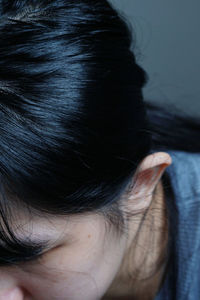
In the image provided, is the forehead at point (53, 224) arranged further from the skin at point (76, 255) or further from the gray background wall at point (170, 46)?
the gray background wall at point (170, 46)

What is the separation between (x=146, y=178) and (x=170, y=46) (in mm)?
509

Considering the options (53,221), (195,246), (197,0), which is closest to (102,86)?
(53,221)

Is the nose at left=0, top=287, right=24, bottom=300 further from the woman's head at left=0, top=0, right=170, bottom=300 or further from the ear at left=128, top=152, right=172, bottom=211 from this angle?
the ear at left=128, top=152, right=172, bottom=211

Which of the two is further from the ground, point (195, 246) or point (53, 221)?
point (53, 221)

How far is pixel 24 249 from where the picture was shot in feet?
1.55

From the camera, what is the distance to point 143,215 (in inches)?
24.2

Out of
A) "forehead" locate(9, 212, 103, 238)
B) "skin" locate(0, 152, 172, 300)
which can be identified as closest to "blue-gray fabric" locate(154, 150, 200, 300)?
"skin" locate(0, 152, 172, 300)

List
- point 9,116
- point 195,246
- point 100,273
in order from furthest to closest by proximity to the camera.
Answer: point 195,246 → point 100,273 → point 9,116

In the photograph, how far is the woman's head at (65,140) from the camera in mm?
444

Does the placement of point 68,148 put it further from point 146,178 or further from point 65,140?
point 146,178

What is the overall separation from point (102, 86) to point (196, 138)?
36 centimetres

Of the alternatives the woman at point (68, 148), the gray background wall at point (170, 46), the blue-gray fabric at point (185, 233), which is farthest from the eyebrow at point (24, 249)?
the gray background wall at point (170, 46)

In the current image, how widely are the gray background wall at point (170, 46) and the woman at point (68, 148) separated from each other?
16.2 inches

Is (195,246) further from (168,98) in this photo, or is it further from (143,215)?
(168,98)
